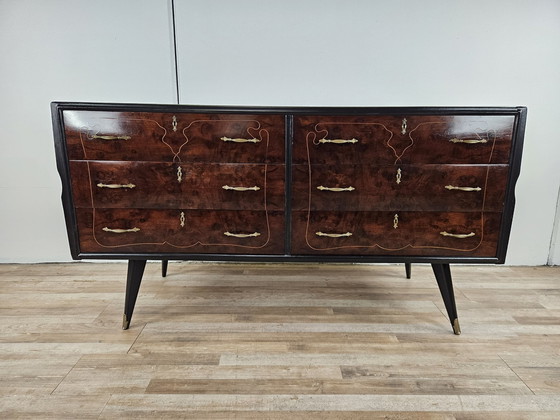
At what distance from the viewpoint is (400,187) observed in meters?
1.39

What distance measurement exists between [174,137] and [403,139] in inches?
34.0

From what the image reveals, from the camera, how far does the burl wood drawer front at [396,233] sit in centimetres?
141

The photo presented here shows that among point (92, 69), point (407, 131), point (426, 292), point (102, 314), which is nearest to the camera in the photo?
point (407, 131)

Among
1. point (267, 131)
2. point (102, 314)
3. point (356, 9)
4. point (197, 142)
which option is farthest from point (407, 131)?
point (102, 314)

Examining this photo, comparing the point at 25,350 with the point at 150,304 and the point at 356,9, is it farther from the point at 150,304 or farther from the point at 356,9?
the point at 356,9

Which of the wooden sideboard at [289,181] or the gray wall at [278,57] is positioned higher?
the gray wall at [278,57]

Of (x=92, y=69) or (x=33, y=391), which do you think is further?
(x=92, y=69)

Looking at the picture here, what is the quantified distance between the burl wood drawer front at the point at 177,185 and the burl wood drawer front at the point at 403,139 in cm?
17

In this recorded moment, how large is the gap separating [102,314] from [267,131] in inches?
44.5

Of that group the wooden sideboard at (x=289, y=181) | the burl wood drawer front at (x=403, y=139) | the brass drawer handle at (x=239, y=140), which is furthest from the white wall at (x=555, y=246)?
the brass drawer handle at (x=239, y=140)

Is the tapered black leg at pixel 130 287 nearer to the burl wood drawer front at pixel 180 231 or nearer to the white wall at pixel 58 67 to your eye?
Answer: the burl wood drawer front at pixel 180 231

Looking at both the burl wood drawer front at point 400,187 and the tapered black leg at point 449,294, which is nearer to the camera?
the burl wood drawer front at point 400,187

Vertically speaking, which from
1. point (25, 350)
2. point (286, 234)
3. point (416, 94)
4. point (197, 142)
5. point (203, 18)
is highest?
point (203, 18)

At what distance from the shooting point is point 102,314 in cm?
166
